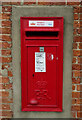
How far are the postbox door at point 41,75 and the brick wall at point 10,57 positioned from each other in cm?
28

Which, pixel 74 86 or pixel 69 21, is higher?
pixel 69 21

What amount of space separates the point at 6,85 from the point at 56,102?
29.4 inches

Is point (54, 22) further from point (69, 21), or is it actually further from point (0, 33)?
point (0, 33)

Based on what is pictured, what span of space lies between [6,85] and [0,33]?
74 cm

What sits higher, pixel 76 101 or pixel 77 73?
pixel 77 73

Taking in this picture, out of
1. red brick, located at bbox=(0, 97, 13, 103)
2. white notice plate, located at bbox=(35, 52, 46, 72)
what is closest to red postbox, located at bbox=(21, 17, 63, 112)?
white notice plate, located at bbox=(35, 52, 46, 72)

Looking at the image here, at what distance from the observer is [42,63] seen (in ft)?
6.07

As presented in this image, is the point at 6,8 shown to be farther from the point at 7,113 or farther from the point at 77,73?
the point at 7,113

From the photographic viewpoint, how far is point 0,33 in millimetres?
1894

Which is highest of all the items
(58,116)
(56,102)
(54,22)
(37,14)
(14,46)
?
(37,14)

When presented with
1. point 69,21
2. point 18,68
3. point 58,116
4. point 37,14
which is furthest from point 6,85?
point 69,21

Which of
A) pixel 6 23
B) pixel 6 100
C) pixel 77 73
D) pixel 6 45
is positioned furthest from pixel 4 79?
pixel 77 73

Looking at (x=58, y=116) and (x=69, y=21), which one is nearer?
(x=69, y=21)

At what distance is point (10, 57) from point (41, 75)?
1.65 feet
